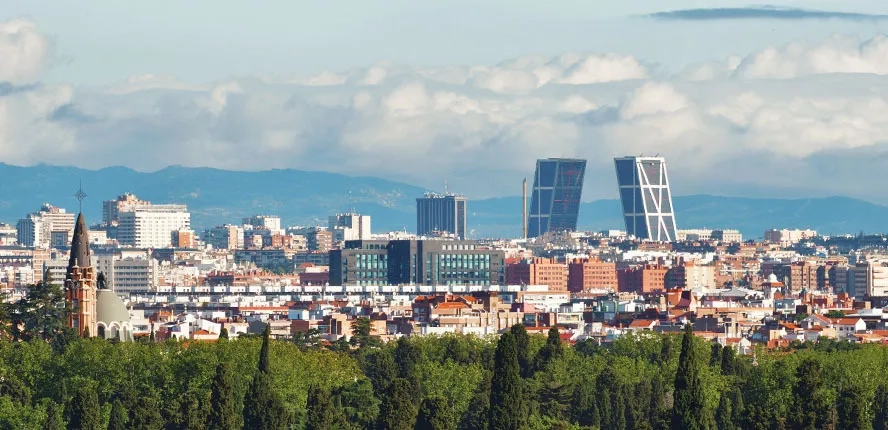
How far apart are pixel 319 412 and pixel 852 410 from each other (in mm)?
16142

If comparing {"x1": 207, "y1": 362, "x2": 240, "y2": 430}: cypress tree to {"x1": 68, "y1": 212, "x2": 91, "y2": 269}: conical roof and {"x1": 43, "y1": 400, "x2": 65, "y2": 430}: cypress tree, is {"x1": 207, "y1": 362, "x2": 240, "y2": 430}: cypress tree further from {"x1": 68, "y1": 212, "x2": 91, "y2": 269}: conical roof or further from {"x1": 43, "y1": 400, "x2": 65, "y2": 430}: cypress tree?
{"x1": 68, "y1": 212, "x2": 91, "y2": 269}: conical roof

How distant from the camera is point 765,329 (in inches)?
6727

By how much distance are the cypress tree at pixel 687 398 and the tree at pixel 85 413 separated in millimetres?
16979

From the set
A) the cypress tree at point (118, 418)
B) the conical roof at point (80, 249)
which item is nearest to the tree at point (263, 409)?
the cypress tree at point (118, 418)

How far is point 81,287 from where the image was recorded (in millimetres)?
121500

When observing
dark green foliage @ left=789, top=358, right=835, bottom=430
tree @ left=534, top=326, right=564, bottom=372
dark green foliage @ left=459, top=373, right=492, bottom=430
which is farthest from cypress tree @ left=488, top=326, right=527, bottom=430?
tree @ left=534, top=326, right=564, bottom=372

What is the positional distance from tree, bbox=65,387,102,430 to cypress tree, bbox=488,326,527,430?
1204 centimetres

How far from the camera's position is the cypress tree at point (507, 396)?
83812mm

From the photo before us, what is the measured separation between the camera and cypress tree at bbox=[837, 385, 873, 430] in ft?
257

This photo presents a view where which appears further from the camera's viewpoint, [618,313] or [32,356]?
[618,313]

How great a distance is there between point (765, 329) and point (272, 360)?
75042mm

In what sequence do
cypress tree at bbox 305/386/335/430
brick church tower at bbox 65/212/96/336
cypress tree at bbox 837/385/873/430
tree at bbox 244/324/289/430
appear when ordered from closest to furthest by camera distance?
cypress tree at bbox 837/385/873/430 < cypress tree at bbox 305/386/335/430 < tree at bbox 244/324/289/430 < brick church tower at bbox 65/212/96/336

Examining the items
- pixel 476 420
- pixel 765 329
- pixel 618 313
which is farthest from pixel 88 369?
pixel 618 313

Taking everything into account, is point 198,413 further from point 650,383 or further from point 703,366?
point 703,366
